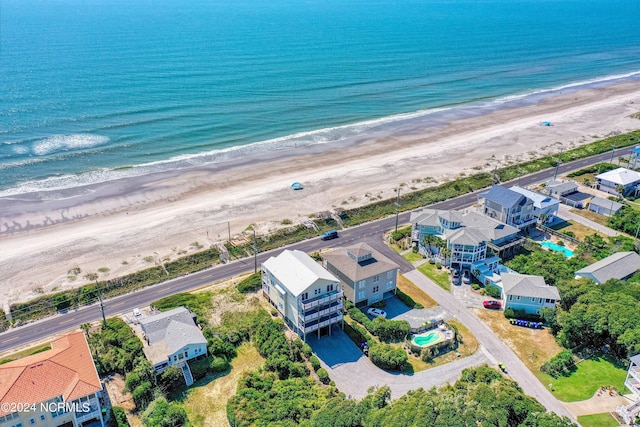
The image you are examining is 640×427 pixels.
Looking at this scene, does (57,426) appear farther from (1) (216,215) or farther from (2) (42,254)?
(1) (216,215)

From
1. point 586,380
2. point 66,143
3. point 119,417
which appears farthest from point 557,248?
point 66,143

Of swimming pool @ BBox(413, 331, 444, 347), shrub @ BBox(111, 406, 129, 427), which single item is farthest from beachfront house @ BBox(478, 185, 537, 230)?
shrub @ BBox(111, 406, 129, 427)

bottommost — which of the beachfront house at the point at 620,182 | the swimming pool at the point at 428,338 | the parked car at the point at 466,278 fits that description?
the swimming pool at the point at 428,338

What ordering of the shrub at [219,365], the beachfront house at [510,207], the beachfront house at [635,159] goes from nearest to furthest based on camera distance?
the shrub at [219,365], the beachfront house at [510,207], the beachfront house at [635,159]

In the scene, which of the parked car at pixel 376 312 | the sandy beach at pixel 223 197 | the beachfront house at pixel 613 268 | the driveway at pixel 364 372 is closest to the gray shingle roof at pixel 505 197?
the beachfront house at pixel 613 268

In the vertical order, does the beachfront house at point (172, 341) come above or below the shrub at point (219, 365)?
above

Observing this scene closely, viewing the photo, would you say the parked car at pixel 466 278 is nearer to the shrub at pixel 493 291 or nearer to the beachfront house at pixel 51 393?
the shrub at pixel 493 291
